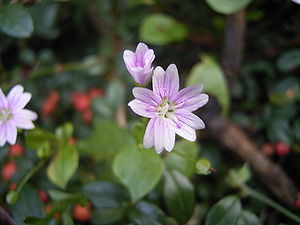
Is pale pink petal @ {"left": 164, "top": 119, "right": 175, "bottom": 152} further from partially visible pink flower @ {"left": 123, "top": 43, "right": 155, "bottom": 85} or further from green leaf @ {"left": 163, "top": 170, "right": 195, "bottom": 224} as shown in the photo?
green leaf @ {"left": 163, "top": 170, "right": 195, "bottom": 224}

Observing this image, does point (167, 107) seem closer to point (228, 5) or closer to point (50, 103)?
point (228, 5)

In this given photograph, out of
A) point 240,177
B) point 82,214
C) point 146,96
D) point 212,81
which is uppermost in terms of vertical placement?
point 146,96

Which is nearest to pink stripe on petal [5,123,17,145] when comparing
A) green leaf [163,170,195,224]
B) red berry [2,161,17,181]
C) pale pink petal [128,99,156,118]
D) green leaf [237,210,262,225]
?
pale pink petal [128,99,156,118]

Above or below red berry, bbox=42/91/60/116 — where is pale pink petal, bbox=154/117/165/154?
above

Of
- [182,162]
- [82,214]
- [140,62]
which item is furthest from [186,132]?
[82,214]

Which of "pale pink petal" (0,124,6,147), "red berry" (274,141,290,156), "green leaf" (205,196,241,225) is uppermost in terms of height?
"pale pink petal" (0,124,6,147)

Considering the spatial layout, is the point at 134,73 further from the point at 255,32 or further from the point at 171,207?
the point at 255,32
